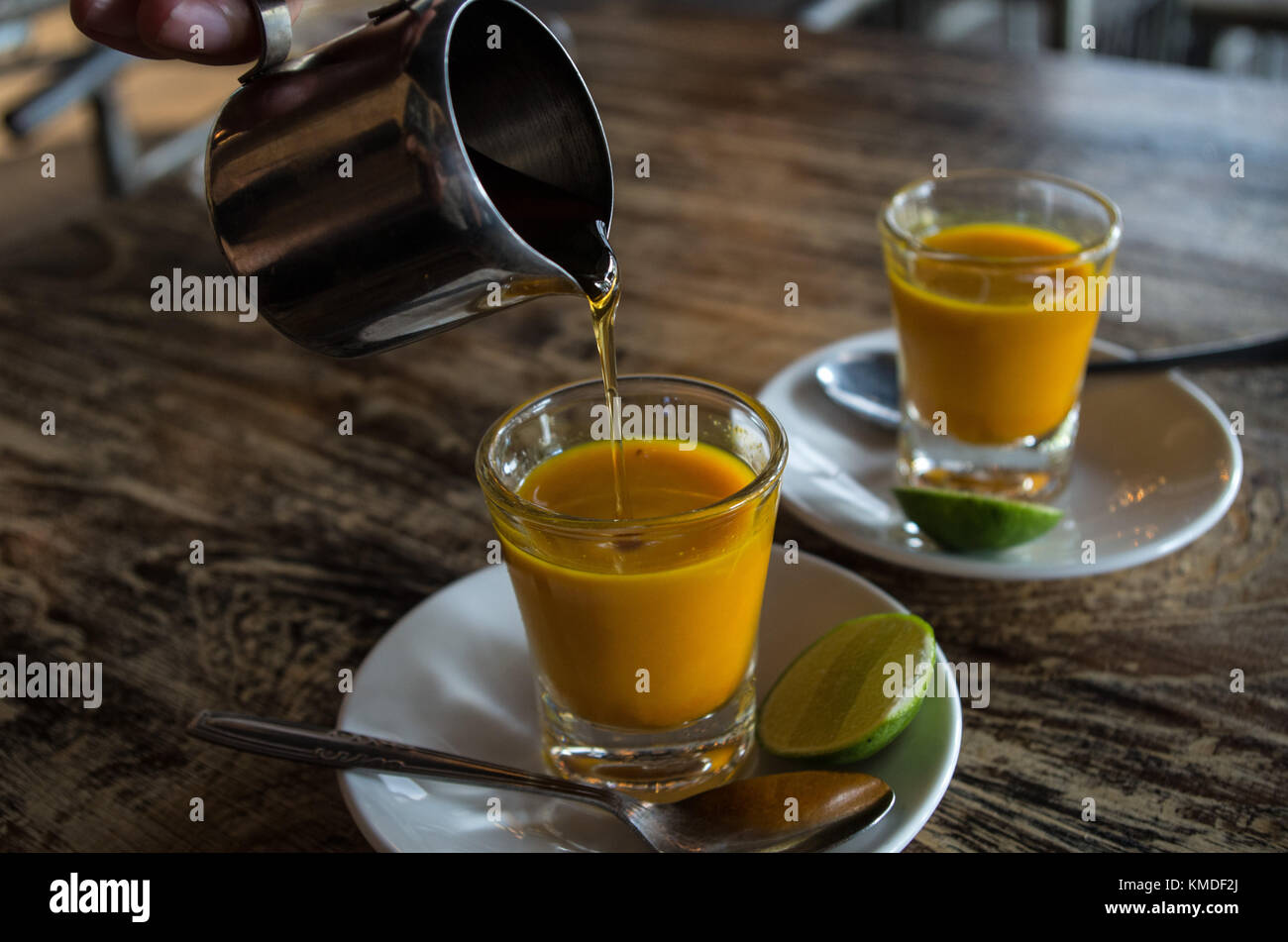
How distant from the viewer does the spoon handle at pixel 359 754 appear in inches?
32.3

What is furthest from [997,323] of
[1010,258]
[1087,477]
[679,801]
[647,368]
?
[679,801]

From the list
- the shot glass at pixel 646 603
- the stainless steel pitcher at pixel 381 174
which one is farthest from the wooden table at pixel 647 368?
the stainless steel pitcher at pixel 381 174

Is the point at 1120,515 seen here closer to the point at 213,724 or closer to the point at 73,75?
the point at 213,724

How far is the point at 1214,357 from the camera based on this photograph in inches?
49.4

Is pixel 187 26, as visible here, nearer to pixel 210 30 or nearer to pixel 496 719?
pixel 210 30

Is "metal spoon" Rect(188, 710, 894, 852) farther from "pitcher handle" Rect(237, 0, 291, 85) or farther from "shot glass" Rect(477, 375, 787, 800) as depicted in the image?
"pitcher handle" Rect(237, 0, 291, 85)

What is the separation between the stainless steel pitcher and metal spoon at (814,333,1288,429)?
1.86 ft

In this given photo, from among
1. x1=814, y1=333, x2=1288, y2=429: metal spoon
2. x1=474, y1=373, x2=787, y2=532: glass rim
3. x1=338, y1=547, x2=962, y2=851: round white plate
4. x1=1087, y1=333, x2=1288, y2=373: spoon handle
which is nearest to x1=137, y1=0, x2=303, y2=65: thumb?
Result: x1=474, y1=373, x2=787, y2=532: glass rim

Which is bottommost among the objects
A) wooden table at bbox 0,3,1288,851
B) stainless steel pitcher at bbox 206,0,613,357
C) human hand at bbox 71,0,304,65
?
wooden table at bbox 0,3,1288,851

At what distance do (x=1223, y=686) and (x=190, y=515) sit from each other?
37.8 inches

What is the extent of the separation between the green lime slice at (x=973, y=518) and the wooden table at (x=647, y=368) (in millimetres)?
47

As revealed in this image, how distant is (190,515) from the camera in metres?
1.21

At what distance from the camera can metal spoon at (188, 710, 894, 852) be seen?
2.54 feet
